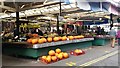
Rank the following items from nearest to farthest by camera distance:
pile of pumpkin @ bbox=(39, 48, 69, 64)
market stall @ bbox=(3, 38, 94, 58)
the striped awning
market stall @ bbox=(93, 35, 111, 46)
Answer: the striped awning
pile of pumpkin @ bbox=(39, 48, 69, 64)
market stall @ bbox=(3, 38, 94, 58)
market stall @ bbox=(93, 35, 111, 46)

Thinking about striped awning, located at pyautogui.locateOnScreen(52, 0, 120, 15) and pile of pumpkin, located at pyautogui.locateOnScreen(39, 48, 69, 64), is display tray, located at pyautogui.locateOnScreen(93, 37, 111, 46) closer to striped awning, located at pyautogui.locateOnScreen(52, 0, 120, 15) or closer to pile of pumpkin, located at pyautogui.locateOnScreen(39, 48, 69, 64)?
striped awning, located at pyautogui.locateOnScreen(52, 0, 120, 15)

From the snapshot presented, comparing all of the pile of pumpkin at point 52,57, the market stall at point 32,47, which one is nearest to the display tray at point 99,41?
the market stall at point 32,47

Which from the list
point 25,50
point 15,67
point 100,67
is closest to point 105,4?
A: point 100,67

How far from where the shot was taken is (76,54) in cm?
1151

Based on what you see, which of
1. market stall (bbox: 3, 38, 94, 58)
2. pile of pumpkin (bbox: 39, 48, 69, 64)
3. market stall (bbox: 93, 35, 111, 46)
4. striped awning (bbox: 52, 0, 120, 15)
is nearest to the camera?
striped awning (bbox: 52, 0, 120, 15)

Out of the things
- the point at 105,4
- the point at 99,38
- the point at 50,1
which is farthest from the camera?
the point at 99,38

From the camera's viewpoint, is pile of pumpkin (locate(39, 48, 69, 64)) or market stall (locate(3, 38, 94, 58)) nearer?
pile of pumpkin (locate(39, 48, 69, 64))

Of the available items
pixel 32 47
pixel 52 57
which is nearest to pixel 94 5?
pixel 52 57

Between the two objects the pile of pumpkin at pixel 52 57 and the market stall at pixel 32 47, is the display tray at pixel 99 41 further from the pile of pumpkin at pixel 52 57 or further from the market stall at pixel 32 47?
the pile of pumpkin at pixel 52 57

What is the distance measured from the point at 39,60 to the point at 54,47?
156 cm

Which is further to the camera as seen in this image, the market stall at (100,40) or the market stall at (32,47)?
the market stall at (100,40)

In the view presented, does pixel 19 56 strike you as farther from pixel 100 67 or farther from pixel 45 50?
pixel 100 67

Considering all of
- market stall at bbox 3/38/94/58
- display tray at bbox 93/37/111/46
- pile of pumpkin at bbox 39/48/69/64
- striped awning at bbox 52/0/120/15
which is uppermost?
striped awning at bbox 52/0/120/15

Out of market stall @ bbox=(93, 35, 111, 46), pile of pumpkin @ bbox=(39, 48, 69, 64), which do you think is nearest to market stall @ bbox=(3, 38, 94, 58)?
pile of pumpkin @ bbox=(39, 48, 69, 64)
